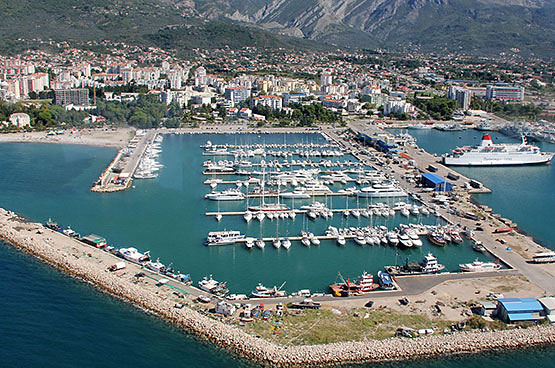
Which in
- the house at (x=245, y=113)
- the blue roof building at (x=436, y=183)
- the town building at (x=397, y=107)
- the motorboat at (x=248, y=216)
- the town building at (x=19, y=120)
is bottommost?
the motorboat at (x=248, y=216)

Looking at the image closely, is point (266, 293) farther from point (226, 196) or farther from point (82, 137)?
point (82, 137)

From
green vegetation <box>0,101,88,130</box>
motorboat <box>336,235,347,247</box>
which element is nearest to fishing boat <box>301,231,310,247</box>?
motorboat <box>336,235,347,247</box>

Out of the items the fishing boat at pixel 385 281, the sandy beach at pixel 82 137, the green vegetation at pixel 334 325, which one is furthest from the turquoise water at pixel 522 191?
the sandy beach at pixel 82 137

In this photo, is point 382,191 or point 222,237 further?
point 382,191

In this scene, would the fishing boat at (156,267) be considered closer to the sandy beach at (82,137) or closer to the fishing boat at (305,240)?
the fishing boat at (305,240)

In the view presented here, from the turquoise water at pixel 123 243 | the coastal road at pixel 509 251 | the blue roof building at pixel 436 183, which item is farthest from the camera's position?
the blue roof building at pixel 436 183

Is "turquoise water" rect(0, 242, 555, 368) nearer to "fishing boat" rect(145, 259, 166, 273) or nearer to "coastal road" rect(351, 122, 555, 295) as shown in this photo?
"fishing boat" rect(145, 259, 166, 273)

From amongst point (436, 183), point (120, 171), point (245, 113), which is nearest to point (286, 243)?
point (436, 183)
